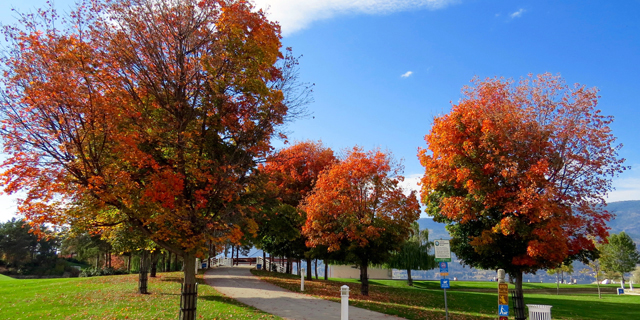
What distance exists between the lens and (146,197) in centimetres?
873

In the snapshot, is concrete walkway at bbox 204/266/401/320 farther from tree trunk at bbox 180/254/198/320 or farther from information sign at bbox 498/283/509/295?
information sign at bbox 498/283/509/295

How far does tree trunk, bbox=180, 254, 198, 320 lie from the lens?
10336 millimetres

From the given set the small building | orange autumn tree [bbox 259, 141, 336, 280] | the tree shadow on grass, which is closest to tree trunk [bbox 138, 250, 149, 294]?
the tree shadow on grass

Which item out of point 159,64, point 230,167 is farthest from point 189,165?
point 159,64

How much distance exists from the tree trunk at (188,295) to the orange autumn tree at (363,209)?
32.9 feet

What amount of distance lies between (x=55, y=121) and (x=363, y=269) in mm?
16383

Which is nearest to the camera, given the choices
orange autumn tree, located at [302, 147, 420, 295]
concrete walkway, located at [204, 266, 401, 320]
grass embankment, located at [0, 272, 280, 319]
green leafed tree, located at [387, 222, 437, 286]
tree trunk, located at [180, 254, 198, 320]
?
tree trunk, located at [180, 254, 198, 320]

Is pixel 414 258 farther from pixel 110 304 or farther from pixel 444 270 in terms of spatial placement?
pixel 110 304

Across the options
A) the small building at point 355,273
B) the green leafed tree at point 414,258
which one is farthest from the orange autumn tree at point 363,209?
the small building at point 355,273

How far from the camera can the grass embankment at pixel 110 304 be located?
1262 cm

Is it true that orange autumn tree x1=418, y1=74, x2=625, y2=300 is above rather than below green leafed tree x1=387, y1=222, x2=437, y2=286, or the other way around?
above

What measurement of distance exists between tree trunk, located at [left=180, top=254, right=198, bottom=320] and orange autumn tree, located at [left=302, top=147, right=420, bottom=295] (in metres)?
10.0

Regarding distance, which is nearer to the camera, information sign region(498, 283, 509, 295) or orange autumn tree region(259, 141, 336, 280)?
information sign region(498, 283, 509, 295)

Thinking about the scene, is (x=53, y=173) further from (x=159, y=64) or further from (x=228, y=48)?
(x=228, y=48)
